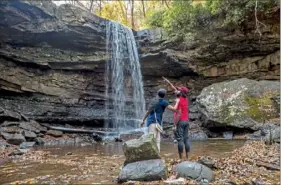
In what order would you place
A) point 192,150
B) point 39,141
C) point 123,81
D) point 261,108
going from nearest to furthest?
1. point 192,150
2. point 39,141
3. point 261,108
4. point 123,81

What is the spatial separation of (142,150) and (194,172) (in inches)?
44.3

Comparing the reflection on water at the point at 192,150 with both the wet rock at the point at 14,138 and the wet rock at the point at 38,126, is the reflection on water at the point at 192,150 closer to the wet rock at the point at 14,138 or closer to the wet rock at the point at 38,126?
the wet rock at the point at 14,138

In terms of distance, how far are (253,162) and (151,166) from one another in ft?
8.74

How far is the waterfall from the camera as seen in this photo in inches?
733

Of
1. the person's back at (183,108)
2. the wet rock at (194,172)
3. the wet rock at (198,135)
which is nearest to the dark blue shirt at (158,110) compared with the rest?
the person's back at (183,108)

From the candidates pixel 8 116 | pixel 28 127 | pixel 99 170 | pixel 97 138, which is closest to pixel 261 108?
pixel 97 138

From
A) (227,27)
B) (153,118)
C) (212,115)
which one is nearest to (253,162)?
(153,118)

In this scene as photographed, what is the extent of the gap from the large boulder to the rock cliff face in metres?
2.60

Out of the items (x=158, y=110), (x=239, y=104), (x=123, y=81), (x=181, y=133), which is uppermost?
(x=123, y=81)

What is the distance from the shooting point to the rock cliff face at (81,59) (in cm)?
1625

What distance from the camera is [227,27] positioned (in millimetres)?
18156

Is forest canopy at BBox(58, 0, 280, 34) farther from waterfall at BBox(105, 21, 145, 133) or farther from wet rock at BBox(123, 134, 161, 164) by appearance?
wet rock at BBox(123, 134, 161, 164)

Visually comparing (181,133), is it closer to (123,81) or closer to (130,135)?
(130,135)

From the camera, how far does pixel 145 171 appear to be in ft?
19.0
